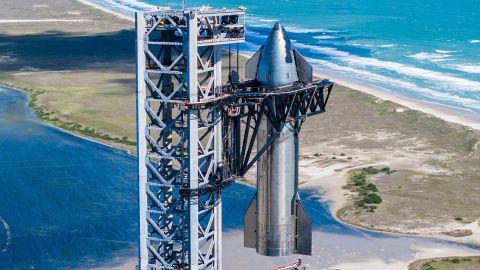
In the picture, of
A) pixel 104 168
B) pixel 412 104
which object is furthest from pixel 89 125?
pixel 412 104

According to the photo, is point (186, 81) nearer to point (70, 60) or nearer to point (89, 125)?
point (89, 125)

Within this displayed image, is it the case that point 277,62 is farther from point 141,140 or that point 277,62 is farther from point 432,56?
point 432,56

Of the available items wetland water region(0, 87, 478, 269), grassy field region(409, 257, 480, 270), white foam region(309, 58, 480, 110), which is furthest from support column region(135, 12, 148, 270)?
white foam region(309, 58, 480, 110)

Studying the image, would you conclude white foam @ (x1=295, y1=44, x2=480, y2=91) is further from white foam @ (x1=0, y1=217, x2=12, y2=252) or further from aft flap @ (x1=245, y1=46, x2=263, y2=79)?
aft flap @ (x1=245, y1=46, x2=263, y2=79)

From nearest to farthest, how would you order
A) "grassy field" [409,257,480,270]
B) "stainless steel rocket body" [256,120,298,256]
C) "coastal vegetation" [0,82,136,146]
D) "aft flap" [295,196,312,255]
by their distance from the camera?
"stainless steel rocket body" [256,120,298,256] → "aft flap" [295,196,312,255] → "grassy field" [409,257,480,270] → "coastal vegetation" [0,82,136,146]

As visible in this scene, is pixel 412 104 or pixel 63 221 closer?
Result: pixel 63 221

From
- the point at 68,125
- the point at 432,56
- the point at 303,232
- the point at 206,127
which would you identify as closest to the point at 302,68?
the point at 206,127
